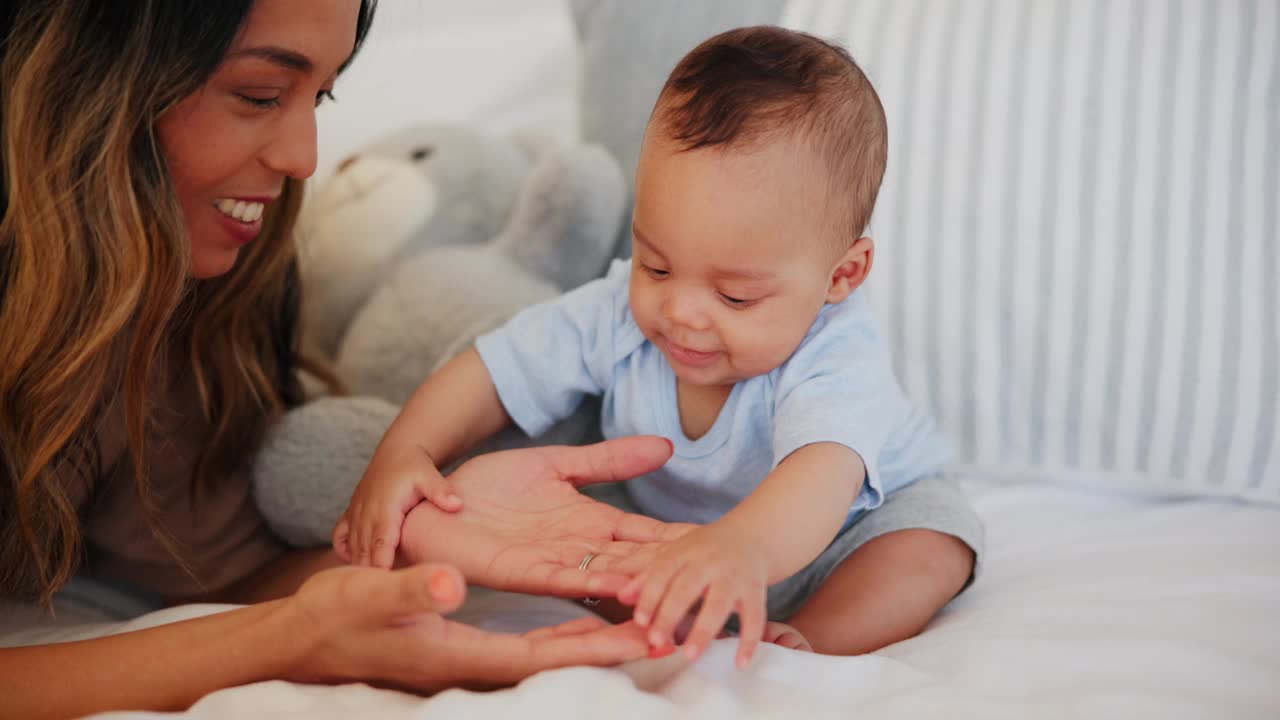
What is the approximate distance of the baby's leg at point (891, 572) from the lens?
97 cm

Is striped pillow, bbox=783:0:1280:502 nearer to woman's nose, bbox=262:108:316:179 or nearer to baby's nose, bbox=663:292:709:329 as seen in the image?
baby's nose, bbox=663:292:709:329

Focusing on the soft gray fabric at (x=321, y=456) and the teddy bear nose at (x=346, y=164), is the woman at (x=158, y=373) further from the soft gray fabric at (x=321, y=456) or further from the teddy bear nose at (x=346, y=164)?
the teddy bear nose at (x=346, y=164)

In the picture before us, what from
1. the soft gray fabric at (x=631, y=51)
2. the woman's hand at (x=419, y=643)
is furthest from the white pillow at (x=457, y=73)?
the woman's hand at (x=419, y=643)

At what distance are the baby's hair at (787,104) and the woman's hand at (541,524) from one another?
280 mm

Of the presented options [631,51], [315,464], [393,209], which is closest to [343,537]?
[315,464]

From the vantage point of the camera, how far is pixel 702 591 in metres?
0.75

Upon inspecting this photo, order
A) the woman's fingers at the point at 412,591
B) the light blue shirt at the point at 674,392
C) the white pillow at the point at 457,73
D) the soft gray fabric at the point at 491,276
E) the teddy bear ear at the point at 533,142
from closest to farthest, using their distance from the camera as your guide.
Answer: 1. the woman's fingers at the point at 412,591
2. the light blue shirt at the point at 674,392
3. the soft gray fabric at the point at 491,276
4. the teddy bear ear at the point at 533,142
5. the white pillow at the point at 457,73

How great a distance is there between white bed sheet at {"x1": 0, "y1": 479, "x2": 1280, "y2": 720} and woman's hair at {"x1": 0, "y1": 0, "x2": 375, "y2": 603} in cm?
15

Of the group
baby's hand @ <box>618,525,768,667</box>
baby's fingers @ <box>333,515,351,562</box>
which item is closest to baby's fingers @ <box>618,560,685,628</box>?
baby's hand @ <box>618,525,768,667</box>

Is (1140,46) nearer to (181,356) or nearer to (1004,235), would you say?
(1004,235)

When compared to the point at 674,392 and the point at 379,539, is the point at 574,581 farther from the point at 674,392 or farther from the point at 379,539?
the point at 674,392

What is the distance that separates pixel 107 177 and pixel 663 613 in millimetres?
580

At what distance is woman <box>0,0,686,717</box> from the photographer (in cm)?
77

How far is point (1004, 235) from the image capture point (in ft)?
4.08
